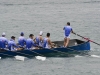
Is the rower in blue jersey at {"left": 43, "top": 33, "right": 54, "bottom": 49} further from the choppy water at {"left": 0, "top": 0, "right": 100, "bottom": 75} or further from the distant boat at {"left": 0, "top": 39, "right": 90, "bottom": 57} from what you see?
the choppy water at {"left": 0, "top": 0, "right": 100, "bottom": 75}

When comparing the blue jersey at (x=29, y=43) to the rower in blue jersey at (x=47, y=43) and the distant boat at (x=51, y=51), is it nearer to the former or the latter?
the distant boat at (x=51, y=51)

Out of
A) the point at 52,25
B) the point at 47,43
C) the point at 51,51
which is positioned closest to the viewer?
the point at 51,51

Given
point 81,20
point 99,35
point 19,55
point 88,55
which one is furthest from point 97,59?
point 81,20

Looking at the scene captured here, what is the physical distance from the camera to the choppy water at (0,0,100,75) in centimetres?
3622

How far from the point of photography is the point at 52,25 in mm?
59250

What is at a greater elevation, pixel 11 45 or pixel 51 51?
pixel 11 45

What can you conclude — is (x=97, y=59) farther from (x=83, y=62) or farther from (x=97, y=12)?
(x=97, y=12)

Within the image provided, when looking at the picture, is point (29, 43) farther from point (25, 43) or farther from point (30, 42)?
point (25, 43)

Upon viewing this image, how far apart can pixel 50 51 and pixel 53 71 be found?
11.6 ft

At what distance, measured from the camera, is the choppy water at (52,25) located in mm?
36219

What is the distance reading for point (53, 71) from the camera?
117ft

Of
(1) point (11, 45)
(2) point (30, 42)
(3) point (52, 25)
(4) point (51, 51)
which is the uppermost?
(2) point (30, 42)

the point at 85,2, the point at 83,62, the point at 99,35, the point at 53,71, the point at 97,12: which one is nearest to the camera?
the point at 53,71

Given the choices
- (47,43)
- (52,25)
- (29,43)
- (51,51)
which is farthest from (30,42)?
(52,25)
